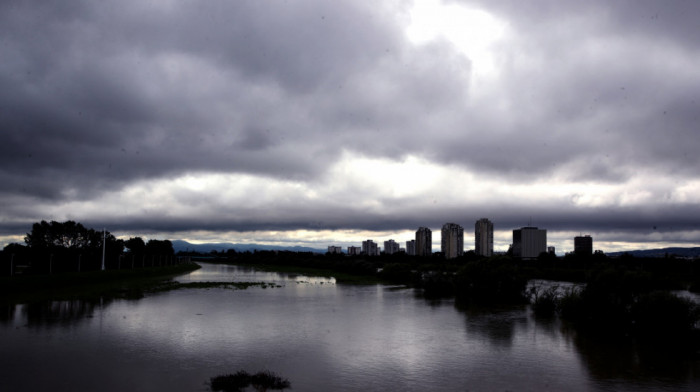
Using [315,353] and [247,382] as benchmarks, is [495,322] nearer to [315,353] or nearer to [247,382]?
[315,353]

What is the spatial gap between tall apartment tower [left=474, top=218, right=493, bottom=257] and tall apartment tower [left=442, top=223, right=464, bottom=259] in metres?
13.8

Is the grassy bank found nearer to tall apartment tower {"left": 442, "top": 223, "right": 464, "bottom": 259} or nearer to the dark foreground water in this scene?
the dark foreground water

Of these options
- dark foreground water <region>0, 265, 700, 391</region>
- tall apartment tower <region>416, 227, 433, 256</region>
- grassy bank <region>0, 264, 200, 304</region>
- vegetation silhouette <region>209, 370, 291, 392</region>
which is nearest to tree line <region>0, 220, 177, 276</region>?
grassy bank <region>0, 264, 200, 304</region>

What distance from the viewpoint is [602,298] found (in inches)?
1013

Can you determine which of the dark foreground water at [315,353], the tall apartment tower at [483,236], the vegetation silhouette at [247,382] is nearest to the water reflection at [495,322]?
the dark foreground water at [315,353]

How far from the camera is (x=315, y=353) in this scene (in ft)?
55.0

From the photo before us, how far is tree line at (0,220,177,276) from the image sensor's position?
169 feet

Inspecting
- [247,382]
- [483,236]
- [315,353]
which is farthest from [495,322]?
[483,236]

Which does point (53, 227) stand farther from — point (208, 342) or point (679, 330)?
point (679, 330)

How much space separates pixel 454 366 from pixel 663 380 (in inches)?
245

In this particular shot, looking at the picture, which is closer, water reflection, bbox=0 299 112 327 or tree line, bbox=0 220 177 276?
water reflection, bbox=0 299 112 327

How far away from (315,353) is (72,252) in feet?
231

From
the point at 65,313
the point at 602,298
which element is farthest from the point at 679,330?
the point at 65,313

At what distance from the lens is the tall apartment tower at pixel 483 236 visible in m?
155
